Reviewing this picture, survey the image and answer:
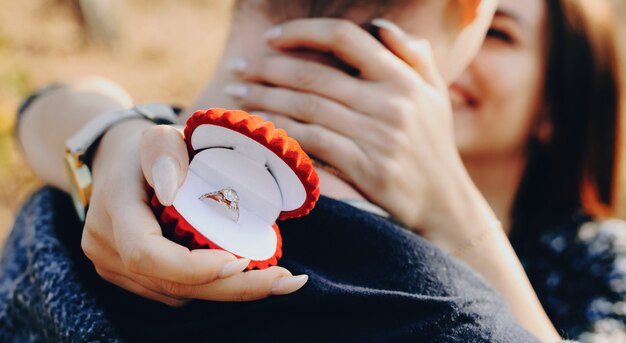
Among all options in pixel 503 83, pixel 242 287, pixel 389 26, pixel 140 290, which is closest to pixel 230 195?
pixel 242 287

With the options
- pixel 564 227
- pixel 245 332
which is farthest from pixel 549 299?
pixel 245 332

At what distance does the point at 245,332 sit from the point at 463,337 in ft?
0.95

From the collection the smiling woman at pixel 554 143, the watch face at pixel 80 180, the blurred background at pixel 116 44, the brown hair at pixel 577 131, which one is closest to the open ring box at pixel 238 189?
the watch face at pixel 80 180

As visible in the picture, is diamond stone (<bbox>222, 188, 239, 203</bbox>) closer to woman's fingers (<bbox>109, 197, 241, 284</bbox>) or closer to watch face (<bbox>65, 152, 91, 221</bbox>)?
woman's fingers (<bbox>109, 197, 241, 284</bbox>)

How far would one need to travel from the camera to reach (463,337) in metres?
0.79

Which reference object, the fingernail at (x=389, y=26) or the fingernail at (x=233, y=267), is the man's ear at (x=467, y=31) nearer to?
the fingernail at (x=389, y=26)

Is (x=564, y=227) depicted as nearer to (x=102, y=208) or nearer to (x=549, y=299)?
(x=549, y=299)

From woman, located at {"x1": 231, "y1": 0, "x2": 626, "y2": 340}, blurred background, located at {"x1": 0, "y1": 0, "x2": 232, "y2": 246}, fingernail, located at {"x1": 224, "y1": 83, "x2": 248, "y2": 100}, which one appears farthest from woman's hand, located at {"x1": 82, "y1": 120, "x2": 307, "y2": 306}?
blurred background, located at {"x1": 0, "y1": 0, "x2": 232, "y2": 246}

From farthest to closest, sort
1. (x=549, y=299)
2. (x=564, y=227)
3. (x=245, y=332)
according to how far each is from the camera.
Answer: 1. (x=564, y=227)
2. (x=549, y=299)
3. (x=245, y=332)

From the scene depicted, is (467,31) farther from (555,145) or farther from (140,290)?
(555,145)

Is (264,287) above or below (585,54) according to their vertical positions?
below

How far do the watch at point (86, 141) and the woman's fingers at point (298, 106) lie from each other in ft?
0.41

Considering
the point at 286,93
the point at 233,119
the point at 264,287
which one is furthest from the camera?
the point at 286,93

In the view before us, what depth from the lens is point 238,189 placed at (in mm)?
686
